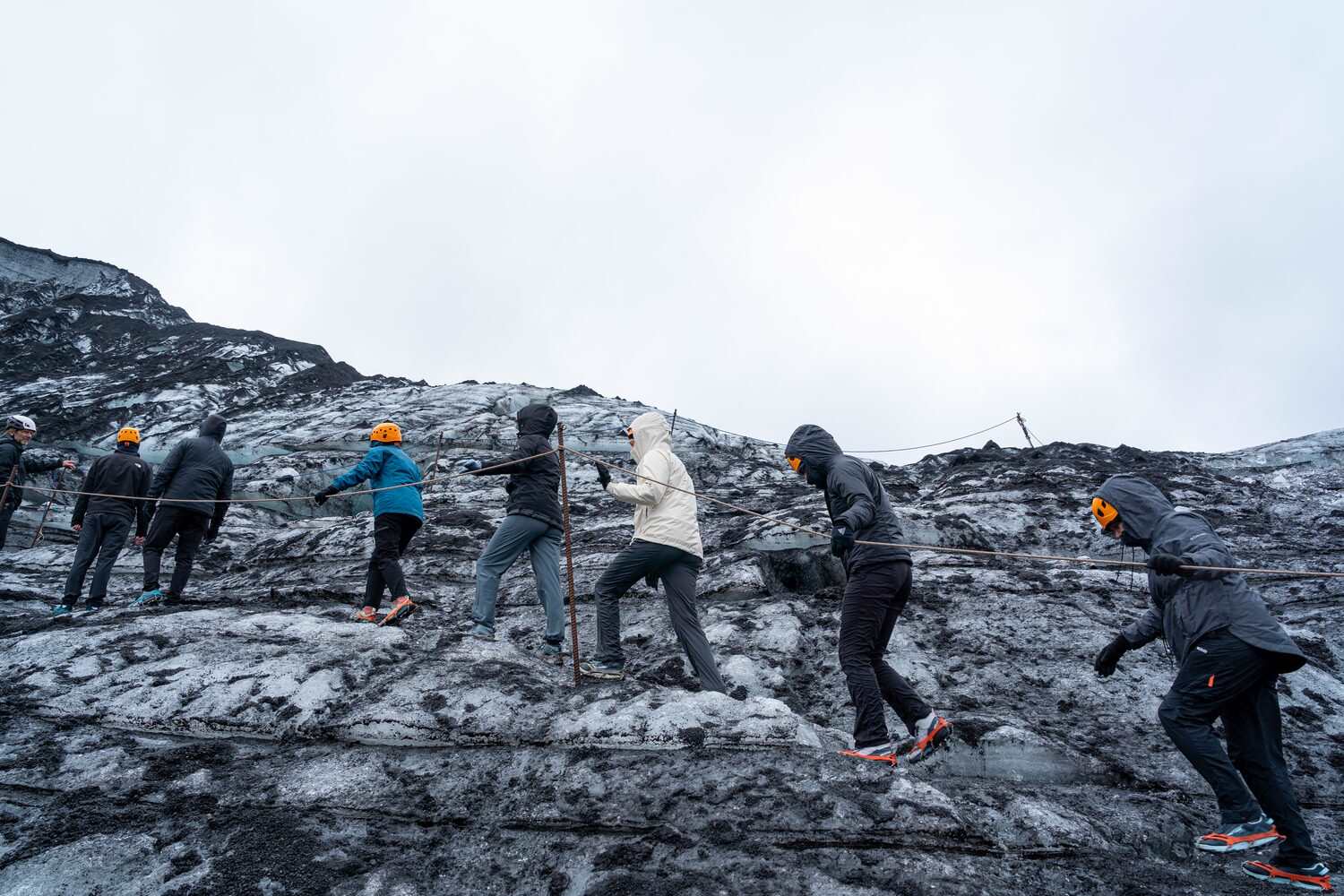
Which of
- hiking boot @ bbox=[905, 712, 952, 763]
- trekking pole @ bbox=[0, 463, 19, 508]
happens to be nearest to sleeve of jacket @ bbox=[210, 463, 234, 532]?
trekking pole @ bbox=[0, 463, 19, 508]

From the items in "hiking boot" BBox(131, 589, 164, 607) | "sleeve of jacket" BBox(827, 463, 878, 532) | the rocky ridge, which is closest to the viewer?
the rocky ridge

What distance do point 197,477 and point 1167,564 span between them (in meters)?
9.63

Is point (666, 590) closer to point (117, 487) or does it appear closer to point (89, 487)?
point (117, 487)

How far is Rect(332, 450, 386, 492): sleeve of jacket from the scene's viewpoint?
7.69 meters

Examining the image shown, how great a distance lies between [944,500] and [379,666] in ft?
29.9

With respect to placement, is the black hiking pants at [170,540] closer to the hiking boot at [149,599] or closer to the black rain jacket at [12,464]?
the hiking boot at [149,599]

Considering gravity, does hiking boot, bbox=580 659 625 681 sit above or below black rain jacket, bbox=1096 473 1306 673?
below

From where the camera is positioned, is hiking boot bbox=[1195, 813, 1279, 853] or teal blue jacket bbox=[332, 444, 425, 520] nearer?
hiking boot bbox=[1195, 813, 1279, 853]

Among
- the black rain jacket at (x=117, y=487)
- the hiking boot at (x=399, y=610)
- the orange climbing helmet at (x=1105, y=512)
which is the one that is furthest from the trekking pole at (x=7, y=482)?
the orange climbing helmet at (x=1105, y=512)

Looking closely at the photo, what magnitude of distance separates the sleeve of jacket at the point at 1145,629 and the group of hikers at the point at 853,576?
1 centimetres

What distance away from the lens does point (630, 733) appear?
5.22m

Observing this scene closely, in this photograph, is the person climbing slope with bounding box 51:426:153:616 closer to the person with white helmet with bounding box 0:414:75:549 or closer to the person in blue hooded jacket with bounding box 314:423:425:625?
the person with white helmet with bounding box 0:414:75:549

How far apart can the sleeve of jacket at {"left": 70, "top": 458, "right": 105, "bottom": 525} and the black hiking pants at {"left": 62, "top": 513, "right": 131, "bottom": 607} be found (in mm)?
164

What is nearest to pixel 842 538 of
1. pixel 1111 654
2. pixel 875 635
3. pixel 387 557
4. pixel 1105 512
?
pixel 875 635
